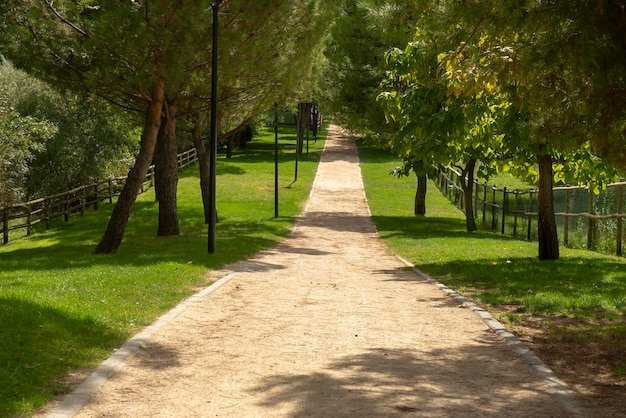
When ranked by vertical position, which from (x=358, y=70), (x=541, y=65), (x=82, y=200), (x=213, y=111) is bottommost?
(x=82, y=200)

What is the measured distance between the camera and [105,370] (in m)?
7.68

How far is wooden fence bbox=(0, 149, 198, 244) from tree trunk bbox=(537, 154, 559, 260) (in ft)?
59.4

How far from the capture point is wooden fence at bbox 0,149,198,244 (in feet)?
A: 100

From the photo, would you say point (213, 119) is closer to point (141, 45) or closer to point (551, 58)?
point (141, 45)

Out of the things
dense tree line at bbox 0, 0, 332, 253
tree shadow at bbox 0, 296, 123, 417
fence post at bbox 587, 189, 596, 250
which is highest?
dense tree line at bbox 0, 0, 332, 253

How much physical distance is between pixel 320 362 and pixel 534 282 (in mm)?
7397

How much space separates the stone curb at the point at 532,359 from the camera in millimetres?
7000

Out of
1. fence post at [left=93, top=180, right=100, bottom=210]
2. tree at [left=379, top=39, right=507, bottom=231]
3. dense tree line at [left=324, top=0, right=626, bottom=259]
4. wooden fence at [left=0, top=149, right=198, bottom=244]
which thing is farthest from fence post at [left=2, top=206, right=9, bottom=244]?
dense tree line at [left=324, top=0, right=626, bottom=259]

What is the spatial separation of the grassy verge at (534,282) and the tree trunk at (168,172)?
672cm

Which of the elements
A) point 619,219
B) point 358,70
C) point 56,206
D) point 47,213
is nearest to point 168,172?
point 47,213

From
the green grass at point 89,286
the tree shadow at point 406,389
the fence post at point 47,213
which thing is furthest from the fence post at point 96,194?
the tree shadow at point 406,389

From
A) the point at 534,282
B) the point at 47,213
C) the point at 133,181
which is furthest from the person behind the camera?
the point at 47,213

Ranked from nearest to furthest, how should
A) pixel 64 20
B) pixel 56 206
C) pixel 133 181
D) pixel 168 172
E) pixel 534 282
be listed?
pixel 534 282, pixel 64 20, pixel 133 181, pixel 168 172, pixel 56 206

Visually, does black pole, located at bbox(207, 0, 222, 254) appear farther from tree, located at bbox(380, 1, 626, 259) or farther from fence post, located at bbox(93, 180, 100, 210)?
fence post, located at bbox(93, 180, 100, 210)
